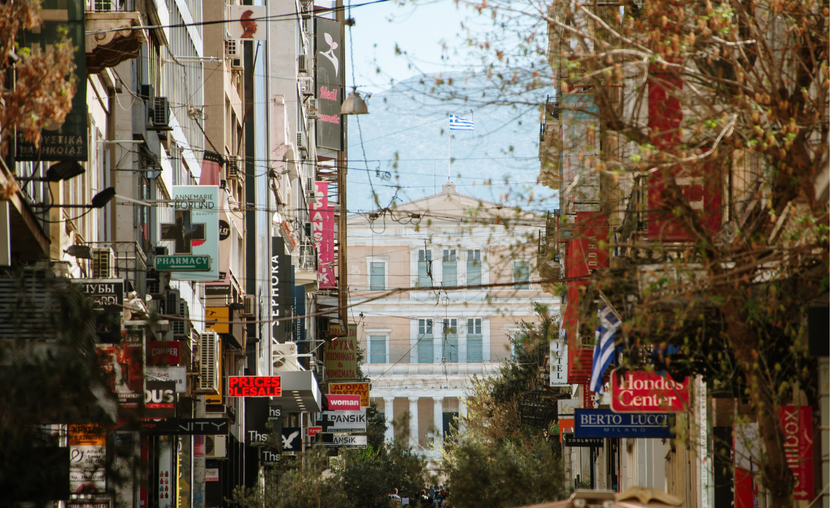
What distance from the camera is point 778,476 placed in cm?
970

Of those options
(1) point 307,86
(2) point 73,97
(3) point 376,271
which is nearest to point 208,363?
(2) point 73,97

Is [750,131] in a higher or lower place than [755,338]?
higher

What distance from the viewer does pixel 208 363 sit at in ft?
92.1

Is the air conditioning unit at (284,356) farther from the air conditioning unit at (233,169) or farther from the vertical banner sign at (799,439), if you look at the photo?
the vertical banner sign at (799,439)

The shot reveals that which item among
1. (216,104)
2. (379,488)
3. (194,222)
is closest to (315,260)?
(379,488)

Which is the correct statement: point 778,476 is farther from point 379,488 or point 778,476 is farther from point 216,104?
point 379,488

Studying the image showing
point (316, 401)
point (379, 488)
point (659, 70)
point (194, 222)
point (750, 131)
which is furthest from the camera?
point (379, 488)

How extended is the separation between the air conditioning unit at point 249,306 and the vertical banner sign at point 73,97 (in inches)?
839

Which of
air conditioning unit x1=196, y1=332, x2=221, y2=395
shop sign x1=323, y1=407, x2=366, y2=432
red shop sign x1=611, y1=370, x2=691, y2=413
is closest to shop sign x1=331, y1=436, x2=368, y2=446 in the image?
shop sign x1=323, y1=407, x2=366, y2=432

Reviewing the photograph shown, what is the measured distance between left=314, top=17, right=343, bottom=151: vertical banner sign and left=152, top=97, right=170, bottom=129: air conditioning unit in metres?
33.9

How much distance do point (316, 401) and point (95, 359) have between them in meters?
33.6

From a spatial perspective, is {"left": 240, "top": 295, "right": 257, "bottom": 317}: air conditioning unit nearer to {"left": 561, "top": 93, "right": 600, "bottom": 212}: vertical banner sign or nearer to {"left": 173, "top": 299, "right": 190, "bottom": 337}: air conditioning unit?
{"left": 173, "top": 299, "right": 190, "bottom": 337}: air conditioning unit

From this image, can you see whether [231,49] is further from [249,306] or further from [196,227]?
[196,227]

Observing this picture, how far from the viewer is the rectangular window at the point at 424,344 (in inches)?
3671
